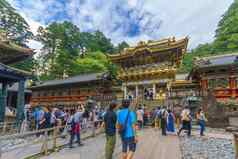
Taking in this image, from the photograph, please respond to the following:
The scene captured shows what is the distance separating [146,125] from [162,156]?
9354 millimetres

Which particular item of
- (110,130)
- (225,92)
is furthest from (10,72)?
(225,92)

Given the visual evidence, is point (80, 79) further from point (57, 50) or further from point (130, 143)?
point (130, 143)

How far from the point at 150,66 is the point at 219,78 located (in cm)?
833

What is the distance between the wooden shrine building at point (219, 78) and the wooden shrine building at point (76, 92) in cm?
1034

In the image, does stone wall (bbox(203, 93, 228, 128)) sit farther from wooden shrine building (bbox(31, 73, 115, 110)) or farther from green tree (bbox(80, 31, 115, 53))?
green tree (bbox(80, 31, 115, 53))

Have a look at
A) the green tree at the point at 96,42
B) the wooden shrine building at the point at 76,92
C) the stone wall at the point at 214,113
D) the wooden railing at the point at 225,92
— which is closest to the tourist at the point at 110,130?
the stone wall at the point at 214,113

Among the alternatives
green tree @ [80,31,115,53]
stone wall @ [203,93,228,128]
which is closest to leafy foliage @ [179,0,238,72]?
stone wall @ [203,93,228,128]

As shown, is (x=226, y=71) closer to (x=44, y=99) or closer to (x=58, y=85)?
(x=58, y=85)

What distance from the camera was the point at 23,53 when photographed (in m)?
14.6

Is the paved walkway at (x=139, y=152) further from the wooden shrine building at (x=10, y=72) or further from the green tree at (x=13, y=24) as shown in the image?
the green tree at (x=13, y=24)

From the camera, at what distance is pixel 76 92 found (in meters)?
27.7

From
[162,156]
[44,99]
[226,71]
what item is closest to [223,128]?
[226,71]

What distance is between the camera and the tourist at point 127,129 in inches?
207

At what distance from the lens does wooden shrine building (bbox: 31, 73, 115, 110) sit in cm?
2512
